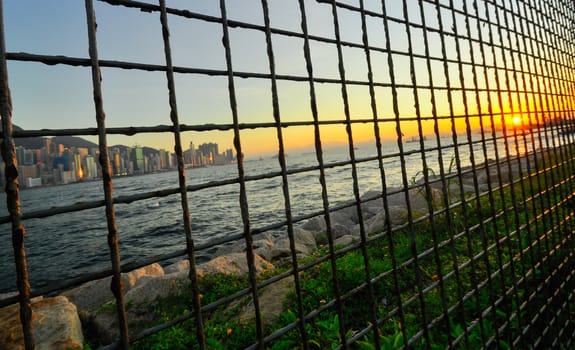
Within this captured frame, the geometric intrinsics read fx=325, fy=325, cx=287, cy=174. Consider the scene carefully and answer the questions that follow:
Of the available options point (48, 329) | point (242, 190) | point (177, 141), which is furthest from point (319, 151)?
point (48, 329)

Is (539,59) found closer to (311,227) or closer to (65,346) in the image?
(65,346)

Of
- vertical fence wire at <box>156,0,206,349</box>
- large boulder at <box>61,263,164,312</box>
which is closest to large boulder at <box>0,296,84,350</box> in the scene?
large boulder at <box>61,263,164,312</box>

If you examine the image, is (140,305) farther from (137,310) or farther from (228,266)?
(228,266)

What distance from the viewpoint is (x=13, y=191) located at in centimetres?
75

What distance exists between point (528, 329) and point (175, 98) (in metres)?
2.88

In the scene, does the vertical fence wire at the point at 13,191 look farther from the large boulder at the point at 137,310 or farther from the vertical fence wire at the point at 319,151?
the large boulder at the point at 137,310

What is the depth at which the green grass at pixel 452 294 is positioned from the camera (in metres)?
2.12

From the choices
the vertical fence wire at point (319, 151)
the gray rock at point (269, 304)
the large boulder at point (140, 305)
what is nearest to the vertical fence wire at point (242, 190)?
the vertical fence wire at point (319, 151)

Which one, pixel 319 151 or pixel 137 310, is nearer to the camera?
pixel 319 151

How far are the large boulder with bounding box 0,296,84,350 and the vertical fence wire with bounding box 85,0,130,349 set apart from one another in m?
4.21

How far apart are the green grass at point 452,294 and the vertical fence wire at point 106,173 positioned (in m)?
1.08

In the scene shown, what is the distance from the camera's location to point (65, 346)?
13.3 ft

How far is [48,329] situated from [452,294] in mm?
5004

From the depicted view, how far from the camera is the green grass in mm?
2115
